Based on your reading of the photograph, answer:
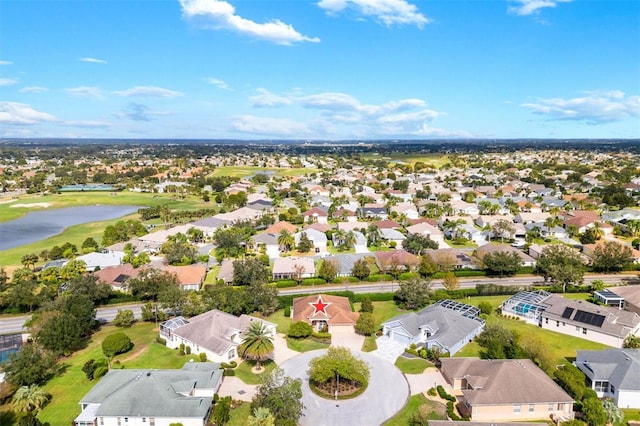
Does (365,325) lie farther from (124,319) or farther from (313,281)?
(124,319)

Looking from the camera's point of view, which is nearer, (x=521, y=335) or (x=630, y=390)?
(x=630, y=390)

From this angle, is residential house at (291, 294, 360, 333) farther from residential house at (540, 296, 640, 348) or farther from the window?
the window

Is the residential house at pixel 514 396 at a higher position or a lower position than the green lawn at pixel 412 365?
higher

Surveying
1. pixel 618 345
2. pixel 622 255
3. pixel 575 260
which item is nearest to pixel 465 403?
pixel 618 345

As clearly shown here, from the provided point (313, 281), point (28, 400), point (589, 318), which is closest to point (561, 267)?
point (589, 318)

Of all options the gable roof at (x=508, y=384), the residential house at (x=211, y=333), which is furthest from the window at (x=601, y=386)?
the residential house at (x=211, y=333)

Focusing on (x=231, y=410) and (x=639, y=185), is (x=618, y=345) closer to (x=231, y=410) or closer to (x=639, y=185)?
(x=231, y=410)

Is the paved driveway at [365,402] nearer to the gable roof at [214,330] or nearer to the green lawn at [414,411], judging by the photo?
the green lawn at [414,411]
